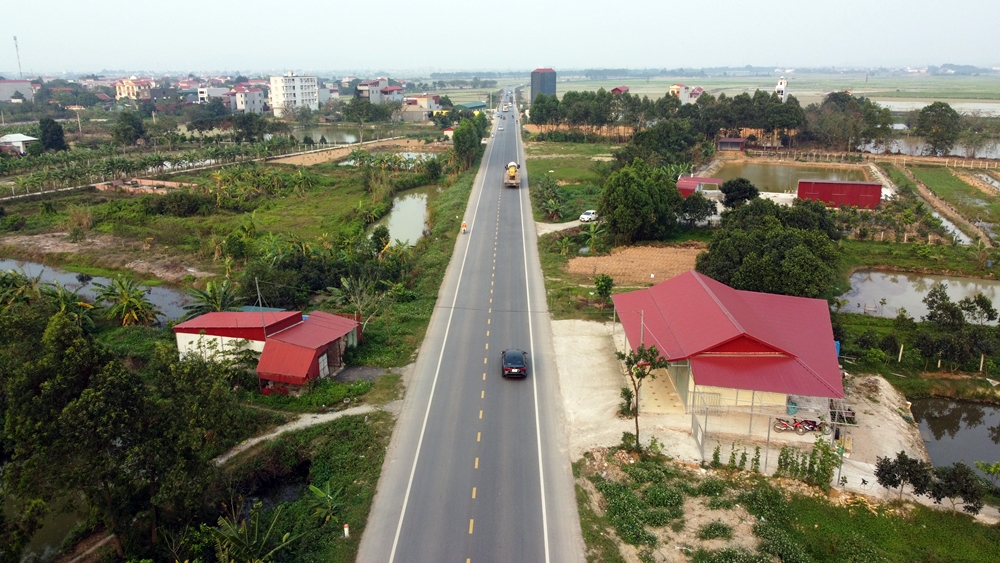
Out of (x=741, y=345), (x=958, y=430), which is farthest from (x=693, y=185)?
(x=741, y=345)

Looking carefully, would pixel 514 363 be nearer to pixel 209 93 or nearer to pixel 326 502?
pixel 326 502

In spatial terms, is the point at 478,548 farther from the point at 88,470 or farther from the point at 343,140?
the point at 343,140


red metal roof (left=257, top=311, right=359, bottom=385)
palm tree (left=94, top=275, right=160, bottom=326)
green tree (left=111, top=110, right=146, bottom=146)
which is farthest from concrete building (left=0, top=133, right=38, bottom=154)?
red metal roof (left=257, top=311, right=359, bottom=385)

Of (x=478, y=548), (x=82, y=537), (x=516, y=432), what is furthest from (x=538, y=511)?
(x=82, y=537)

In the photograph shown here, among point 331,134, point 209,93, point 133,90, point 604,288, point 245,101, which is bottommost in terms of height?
point 604,288

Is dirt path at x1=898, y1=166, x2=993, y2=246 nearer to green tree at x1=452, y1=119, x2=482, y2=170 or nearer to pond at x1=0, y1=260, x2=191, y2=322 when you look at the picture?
green tree at x1=452, y1=119, x2=482, y2=170
